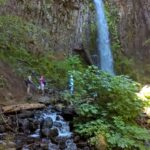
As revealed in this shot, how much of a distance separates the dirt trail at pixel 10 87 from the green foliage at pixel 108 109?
293 centimetres

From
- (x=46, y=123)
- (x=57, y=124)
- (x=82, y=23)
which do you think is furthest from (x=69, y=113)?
(x=82, y=23)

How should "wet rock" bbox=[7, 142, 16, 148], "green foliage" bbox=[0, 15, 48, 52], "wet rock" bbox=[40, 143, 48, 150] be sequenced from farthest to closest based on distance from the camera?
"green foliage" bbox=[0, 15, 48, 52] < "wet rock" bbox=[40, 143, 48, 150] < "wet rock" bbox=[7, 142, 16, 148]

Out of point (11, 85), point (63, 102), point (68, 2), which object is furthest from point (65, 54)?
point (63, 102)

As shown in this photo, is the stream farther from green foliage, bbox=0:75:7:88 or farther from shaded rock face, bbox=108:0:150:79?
shaded rock face, bbox=108:0:150:79

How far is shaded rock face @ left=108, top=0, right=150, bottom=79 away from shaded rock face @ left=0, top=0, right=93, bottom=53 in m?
2.30

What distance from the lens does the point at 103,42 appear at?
20.4 meters

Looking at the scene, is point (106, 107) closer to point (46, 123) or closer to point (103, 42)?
point (46, 123)

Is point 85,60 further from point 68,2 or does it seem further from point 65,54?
point 68,2

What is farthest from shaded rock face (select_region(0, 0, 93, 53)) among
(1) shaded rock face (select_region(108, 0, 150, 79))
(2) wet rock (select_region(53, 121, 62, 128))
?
(2) wet rock (select_region(53, 121, 62, 128))

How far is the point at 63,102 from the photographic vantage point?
11.8 m

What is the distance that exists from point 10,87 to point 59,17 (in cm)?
758

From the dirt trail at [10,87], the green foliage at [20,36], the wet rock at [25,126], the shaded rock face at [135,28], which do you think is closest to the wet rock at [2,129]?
the wet rock at [25,126]

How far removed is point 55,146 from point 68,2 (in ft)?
41.0

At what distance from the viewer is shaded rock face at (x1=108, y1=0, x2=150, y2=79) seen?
20.4m
